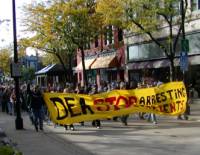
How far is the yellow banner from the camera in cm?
2017

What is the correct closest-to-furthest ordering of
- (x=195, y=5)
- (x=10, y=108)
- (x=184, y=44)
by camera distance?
(x=184, y=44), (x=195, y=5), (x=10, y=108)

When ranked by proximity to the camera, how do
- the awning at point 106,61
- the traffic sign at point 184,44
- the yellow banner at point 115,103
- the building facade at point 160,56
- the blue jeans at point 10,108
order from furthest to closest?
the awning at point 106,61 < the blue jeans at point 10,108 < the building facade at point 160,56 < the traffic sign at point 184,44 < the yellow banner at point 115,103

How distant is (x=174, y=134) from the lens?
1770cm

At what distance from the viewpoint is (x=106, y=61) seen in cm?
4797

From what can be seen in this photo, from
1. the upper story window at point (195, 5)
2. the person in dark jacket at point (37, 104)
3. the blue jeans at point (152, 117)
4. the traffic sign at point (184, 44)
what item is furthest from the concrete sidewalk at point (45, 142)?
the upper story window at point (195, 5)

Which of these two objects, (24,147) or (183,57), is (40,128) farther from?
(183,57)

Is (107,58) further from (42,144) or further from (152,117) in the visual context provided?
(42,144)

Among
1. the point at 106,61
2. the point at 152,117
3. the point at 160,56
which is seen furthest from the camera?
the point at 106,61

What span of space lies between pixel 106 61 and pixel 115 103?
27.3 m

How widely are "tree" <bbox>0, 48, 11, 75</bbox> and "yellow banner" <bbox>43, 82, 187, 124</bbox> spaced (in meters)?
69.4

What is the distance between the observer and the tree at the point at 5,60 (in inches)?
3531

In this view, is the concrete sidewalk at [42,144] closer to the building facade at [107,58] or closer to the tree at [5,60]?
the building facade at [107,58]

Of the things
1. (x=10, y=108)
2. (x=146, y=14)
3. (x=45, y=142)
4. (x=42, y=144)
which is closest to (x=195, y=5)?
(x=146, y=14)

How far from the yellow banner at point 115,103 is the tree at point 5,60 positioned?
69.4 metres
